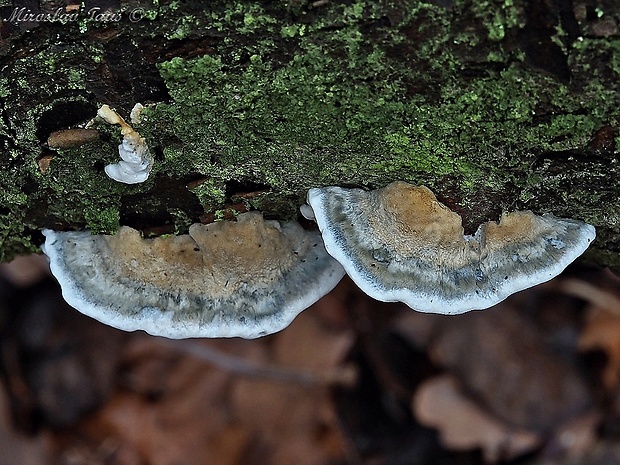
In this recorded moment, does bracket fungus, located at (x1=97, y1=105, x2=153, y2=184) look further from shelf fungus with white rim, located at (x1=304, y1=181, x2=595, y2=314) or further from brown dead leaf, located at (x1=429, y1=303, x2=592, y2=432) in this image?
brown dead leaf, located at (x1=429, y1=303, x2=592, y2=432)

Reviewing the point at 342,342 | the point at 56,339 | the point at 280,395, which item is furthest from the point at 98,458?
the point at 342,342

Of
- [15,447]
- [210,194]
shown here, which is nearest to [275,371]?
[15,447]

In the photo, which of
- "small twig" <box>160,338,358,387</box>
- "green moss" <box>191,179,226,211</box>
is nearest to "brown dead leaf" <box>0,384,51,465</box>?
"small twig" <box>160,338,358,387</box>

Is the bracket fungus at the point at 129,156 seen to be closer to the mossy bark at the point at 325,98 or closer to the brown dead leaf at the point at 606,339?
the mossy bark at the point at 325,98

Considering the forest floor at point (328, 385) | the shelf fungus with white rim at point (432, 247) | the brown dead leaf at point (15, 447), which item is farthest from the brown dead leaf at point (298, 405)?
the shelf fungus with white rim at point (432, 247)

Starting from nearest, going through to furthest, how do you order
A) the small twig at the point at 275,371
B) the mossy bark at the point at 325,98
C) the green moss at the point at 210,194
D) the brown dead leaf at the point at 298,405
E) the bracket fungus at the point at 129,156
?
the mossy bark at the point at 325,98
the bracket fungus at the point at 129,156
the green moss at the point at 210,194
the brown dead leaf at the point at 298,405
the small twig at the point at 275,371

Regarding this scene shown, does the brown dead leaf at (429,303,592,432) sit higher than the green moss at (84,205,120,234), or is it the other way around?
the green moss at (84,205,120,234)

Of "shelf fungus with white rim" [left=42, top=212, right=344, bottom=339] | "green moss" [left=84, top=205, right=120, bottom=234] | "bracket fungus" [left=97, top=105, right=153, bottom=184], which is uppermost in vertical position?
"bracket fungus" [left=97, top=105, right=153, bottom=184]
